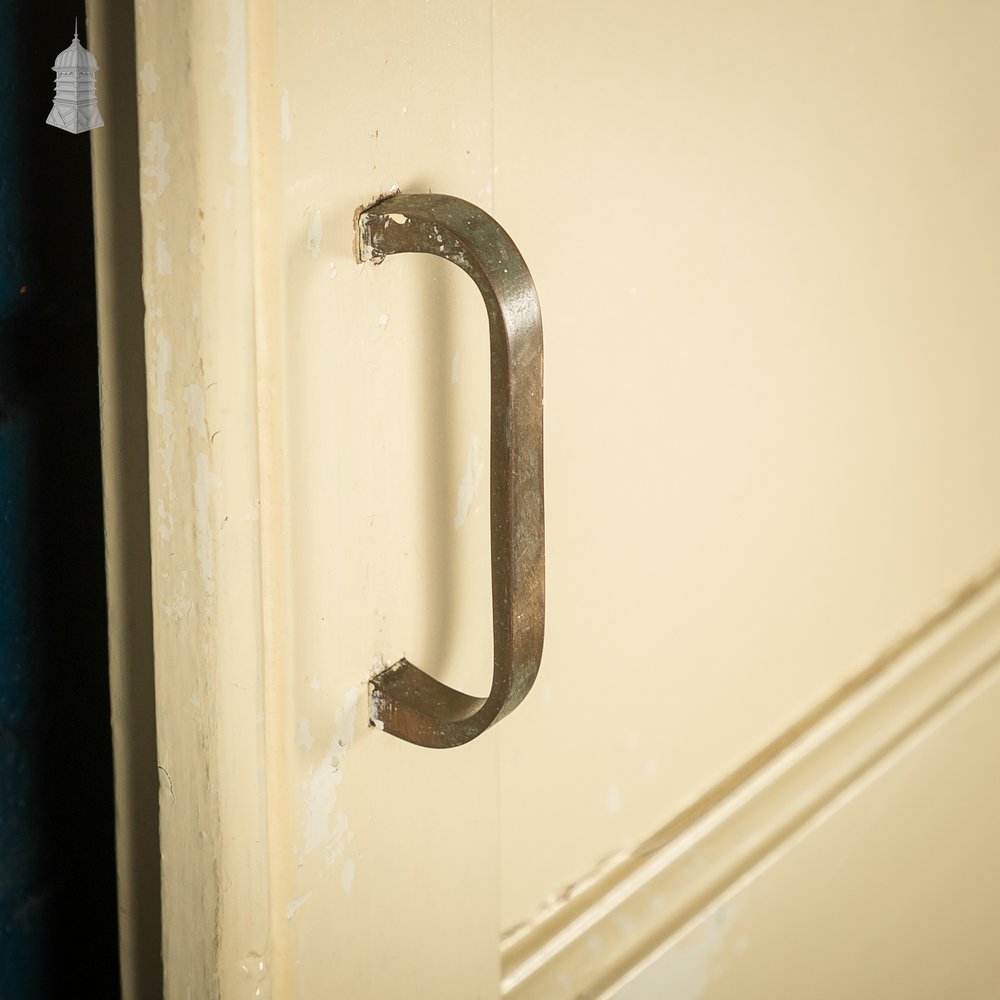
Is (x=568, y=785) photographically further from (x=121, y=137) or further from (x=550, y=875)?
(x=121, y=137)

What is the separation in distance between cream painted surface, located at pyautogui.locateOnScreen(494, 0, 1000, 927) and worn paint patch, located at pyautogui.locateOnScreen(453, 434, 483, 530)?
94 millimetres

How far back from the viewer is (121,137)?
0.33m

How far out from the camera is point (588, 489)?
21.7 inches

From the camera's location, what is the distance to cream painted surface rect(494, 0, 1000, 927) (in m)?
0.52

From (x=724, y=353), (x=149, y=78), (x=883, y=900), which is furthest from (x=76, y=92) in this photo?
(x=883, y=900)

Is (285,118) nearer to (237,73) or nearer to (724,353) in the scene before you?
(237,73)

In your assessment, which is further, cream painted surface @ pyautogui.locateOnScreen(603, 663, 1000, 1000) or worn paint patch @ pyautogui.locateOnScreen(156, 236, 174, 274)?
cream painted surface @ pyautogui.locateOnScreen(603, 663, 1000, 1000)

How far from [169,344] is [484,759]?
0.25 meters

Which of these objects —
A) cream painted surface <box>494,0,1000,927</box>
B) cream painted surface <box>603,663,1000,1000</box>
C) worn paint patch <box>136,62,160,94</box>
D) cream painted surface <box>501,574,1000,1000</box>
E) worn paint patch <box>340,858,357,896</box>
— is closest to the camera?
worn paint patch <box>136,62,160,94</box>

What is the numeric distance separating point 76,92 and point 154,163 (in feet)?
0.20

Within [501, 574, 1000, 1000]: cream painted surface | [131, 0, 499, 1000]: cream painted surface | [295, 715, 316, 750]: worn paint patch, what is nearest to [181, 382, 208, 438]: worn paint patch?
[131, 0, 499, 1000]: cream painted surface

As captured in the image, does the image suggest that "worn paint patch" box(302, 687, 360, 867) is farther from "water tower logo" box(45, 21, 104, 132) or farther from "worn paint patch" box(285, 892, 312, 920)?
"water tower logo" box(45, 21, 104, 132)

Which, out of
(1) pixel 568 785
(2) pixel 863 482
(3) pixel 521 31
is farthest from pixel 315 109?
A: (2) pixel 863 482

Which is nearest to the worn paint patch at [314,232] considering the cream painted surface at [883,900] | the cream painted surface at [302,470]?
the cream painted surface at [302,470]
